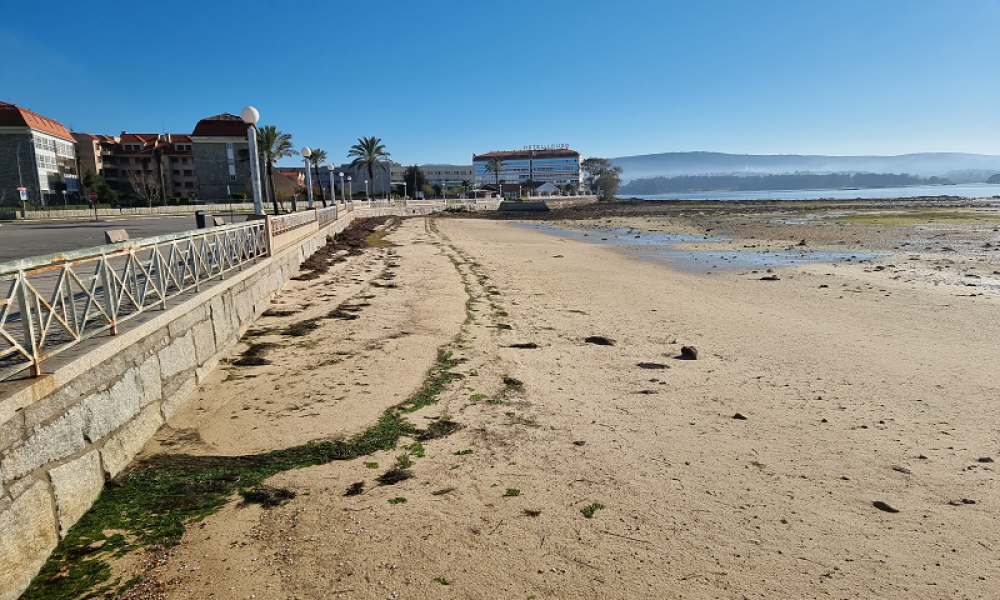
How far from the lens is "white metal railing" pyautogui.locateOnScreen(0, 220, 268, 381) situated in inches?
155

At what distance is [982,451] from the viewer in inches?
206

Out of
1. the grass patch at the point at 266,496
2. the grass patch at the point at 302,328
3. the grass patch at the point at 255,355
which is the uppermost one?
the grass patch at the point at 302,328

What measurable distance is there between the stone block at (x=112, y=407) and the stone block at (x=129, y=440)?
9 centimetres

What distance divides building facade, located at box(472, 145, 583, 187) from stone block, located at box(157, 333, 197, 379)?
167 m

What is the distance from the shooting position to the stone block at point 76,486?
12.8ft

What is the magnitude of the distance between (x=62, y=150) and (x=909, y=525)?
90.1m

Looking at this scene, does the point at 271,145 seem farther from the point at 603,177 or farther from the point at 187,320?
the point at 603,177

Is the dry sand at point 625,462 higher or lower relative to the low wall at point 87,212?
lower

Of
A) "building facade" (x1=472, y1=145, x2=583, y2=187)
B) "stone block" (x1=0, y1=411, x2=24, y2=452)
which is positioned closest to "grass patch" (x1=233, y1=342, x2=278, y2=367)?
"stone block" (x1=0, y1=411, x2=24, y2=452)

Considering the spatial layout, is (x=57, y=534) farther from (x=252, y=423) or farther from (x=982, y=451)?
(x=982, y=451)

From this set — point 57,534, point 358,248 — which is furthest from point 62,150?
point 57,534

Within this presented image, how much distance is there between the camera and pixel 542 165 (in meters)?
172

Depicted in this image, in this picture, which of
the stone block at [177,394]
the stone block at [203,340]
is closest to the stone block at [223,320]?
the stone block at [203,340]

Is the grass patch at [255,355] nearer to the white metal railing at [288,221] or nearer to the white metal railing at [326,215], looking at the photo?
the white metal railing at [288,221]
